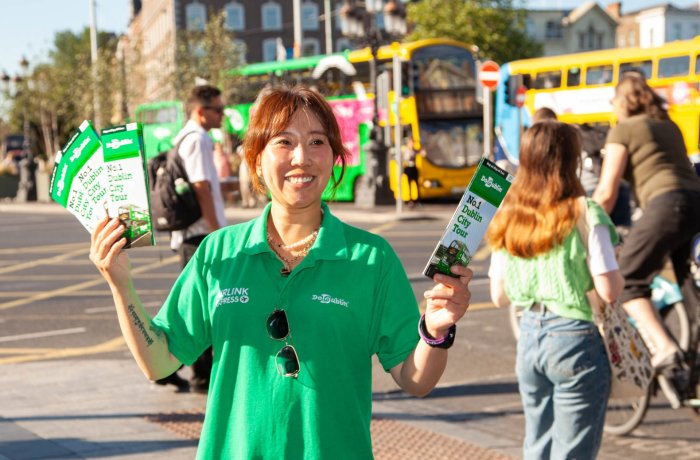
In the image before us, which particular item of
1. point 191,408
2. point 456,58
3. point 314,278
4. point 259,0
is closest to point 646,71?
point 456,58

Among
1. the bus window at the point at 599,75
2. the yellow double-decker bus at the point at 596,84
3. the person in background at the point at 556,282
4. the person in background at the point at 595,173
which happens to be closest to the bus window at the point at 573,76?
the yellow double-decker bus at the point at 596,84

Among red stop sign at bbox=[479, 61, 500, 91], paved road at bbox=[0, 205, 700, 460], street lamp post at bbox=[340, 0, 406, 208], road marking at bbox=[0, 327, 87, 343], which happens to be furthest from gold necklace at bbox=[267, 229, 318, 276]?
street lamp post at bbox=[340, 0, 406, 208]

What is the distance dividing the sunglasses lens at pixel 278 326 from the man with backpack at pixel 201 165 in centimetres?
427

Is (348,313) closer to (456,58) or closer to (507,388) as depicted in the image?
(507,388)

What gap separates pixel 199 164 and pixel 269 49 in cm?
7281

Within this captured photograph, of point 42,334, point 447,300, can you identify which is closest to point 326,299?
point 447,300

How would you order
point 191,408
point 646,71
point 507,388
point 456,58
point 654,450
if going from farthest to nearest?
point 456,58, point 646,71, point 507,388, point 191,408, point 654,450

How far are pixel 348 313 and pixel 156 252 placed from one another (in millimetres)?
15989

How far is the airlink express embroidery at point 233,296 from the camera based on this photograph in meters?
2.62

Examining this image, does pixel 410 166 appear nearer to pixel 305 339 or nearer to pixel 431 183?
pixel 431 183

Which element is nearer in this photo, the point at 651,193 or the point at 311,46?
the point at 651,193

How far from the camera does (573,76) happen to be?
28.5m

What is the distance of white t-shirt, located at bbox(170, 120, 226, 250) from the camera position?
22.2 feet

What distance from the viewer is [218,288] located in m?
2.67
